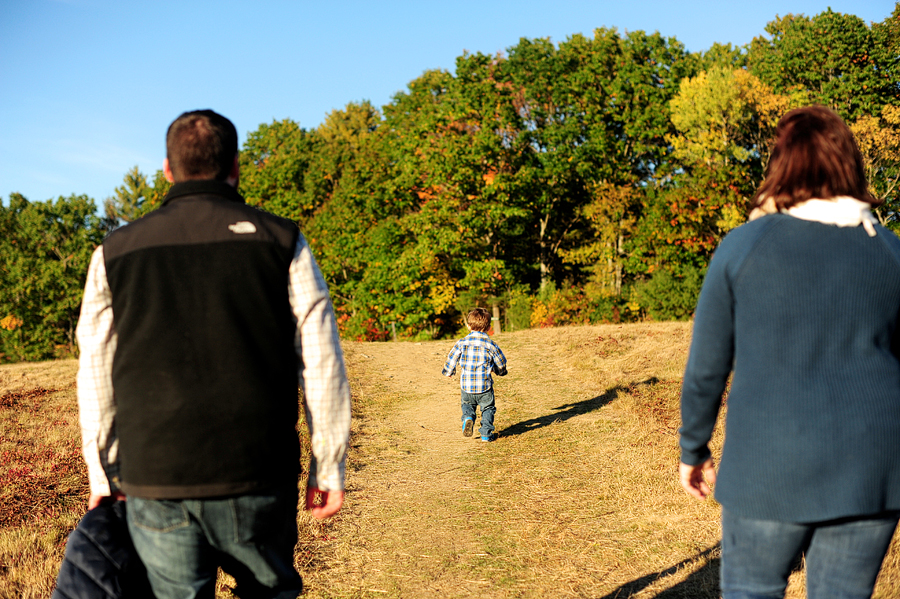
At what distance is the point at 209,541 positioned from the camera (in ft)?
7.18

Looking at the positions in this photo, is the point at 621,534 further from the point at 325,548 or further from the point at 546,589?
the point at 325,548

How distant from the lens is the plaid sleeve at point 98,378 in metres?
2.26

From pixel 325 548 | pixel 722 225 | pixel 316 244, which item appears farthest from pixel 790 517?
pixel 316 244

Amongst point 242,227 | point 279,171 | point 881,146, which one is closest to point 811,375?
point 242,227

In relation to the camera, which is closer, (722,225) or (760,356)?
(760,356)

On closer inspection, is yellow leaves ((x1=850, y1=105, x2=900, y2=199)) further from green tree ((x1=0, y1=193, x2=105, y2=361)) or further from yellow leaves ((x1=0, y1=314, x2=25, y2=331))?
yellow leaves ((x1=0, y1=314, x2=25, y2=331))

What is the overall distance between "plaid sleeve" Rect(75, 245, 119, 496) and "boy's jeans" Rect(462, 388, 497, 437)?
6547 mm

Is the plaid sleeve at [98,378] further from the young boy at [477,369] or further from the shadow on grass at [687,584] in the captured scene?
the young boy at [477,369]

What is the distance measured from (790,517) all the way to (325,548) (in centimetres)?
407

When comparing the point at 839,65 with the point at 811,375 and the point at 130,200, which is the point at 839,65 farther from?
the point at 130,200

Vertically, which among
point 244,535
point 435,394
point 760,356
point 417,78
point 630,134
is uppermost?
point 417,78

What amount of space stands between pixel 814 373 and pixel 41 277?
192 ft

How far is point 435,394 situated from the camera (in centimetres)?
1248

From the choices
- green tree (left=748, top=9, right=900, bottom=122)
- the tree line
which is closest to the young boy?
the tree line
